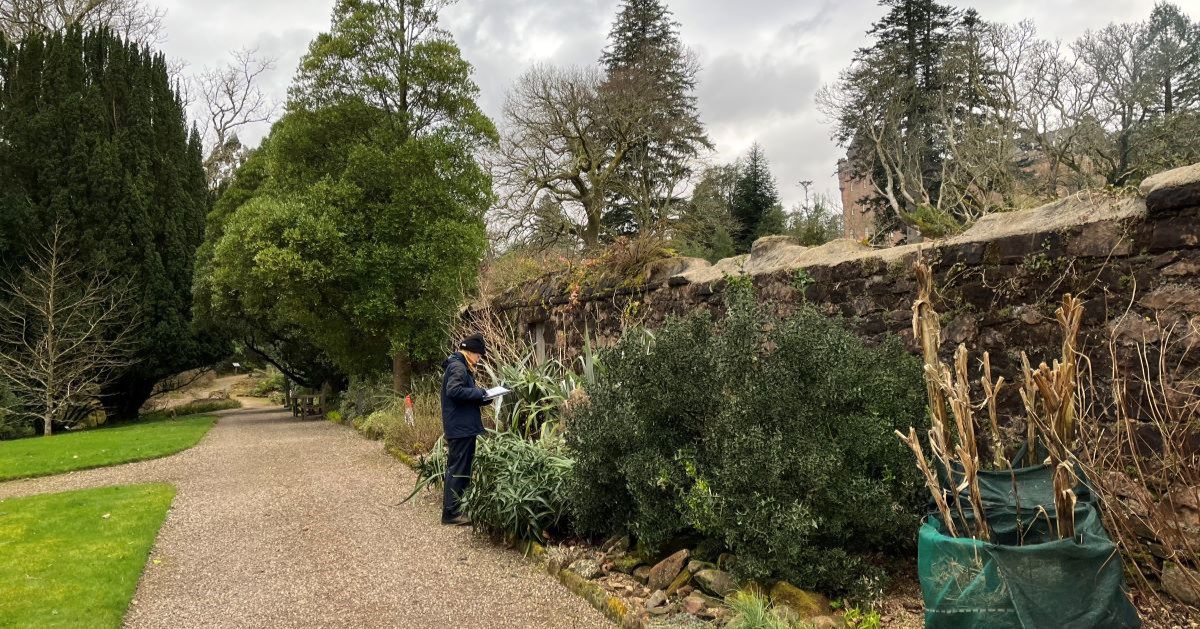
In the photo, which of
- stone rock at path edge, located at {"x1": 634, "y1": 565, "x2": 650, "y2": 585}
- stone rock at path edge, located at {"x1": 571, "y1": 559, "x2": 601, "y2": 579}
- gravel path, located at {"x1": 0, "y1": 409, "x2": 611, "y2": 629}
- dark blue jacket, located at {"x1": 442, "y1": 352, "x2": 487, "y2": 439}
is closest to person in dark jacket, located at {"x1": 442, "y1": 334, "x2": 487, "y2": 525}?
dark blue jacket, located at {"x1": 442, "y1": 352, "x2": 487, "y2": 439}

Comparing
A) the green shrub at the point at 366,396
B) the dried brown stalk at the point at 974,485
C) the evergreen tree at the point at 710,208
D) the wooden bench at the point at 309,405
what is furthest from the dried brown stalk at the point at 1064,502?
the wooden bench at the point at 309,405

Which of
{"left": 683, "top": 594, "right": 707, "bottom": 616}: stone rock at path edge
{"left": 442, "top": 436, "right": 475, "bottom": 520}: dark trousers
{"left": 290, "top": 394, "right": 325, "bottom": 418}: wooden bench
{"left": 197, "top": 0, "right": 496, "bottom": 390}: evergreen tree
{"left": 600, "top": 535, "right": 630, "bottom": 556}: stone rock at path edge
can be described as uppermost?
{"left": 197, "top": 0, "right": 496, "bottom": 390}: evergreen tree

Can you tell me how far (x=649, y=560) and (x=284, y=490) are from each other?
17.1ft

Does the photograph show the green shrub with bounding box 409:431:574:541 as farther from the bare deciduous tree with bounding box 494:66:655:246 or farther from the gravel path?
the bare deciduous tree with bounding box 494:66:655:246

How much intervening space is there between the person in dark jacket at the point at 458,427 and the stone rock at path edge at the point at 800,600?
9.83ft

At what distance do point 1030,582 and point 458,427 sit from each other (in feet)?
13.9

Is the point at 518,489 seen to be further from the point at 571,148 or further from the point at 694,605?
the point at 571,148

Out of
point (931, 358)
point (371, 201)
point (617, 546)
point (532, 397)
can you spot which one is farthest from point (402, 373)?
point (931, 358)

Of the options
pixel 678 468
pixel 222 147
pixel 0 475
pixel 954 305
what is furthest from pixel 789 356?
pixel 222 147

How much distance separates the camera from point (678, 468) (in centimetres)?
414

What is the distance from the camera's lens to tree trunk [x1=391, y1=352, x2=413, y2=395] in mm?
14180

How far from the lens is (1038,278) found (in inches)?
161

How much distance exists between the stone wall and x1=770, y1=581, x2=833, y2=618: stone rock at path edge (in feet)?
5.53

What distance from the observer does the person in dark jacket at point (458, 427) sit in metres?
5.95
